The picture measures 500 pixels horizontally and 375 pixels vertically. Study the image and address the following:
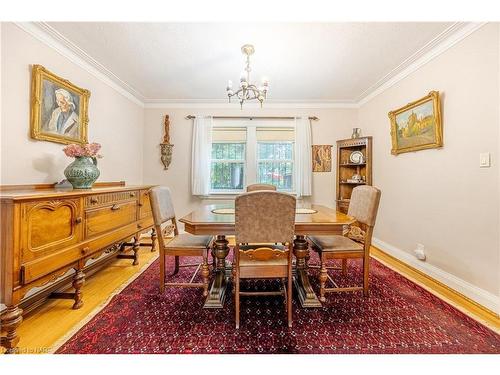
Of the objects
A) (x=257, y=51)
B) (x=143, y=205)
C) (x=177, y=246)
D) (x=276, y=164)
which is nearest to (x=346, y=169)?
(x=276, y=164)

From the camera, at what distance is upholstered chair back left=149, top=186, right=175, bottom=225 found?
2066 mm

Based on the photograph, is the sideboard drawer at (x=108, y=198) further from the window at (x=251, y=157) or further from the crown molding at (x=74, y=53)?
the window at (x=251, y=157)

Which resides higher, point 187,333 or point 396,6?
point 396,6

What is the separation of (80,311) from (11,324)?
1.98 ft

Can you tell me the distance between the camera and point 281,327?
5.33 ft

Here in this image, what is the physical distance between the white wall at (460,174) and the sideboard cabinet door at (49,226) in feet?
11.0

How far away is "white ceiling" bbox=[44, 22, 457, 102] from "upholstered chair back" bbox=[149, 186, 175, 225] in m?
1.52

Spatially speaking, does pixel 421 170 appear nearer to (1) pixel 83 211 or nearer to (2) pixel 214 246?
(2) pixel 214 246

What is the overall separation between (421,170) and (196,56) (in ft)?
9.63

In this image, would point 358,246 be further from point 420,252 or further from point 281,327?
point 420,252

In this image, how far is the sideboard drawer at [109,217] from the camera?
1.88 metres

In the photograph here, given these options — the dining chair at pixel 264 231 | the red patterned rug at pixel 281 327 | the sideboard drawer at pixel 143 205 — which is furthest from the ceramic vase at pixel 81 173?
the dining chair at pixel 264 231

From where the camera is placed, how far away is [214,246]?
227cm
